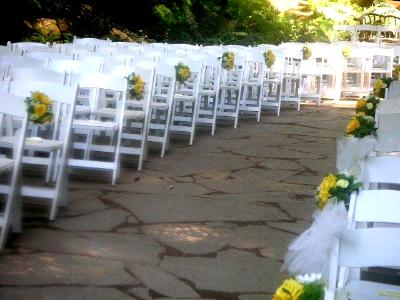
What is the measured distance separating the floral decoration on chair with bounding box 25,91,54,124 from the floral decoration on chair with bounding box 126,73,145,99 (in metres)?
1.69

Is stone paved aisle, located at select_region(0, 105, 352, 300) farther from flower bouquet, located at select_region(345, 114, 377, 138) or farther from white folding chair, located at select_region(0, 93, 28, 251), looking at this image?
flower bouquet, located at select_region(345, 114, 377, 138)

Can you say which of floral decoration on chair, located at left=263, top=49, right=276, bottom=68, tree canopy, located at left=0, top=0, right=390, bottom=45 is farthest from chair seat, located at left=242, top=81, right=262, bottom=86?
tree canopy, located at left=0, top=0, right=390, bottom=45

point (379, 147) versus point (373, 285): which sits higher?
point (379, 147)

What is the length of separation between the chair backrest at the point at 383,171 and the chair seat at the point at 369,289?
42cm

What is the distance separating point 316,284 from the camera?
7.67 feet

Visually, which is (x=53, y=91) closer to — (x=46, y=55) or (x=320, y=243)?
(x=46, y=55)

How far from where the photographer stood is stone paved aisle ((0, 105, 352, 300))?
465 cm

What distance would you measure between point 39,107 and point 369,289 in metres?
2.83

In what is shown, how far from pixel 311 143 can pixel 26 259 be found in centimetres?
586

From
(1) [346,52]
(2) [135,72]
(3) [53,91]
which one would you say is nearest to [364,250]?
(3) [53,91]

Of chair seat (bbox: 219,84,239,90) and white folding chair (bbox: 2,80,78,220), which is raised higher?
chair seat (bbox: 219,84,239,90)

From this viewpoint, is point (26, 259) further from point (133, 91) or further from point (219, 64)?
point (219, 64)

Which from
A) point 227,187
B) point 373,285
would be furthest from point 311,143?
point 373,285

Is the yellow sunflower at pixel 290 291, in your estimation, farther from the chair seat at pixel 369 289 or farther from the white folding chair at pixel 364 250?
the chair seat at pixel 369 289
